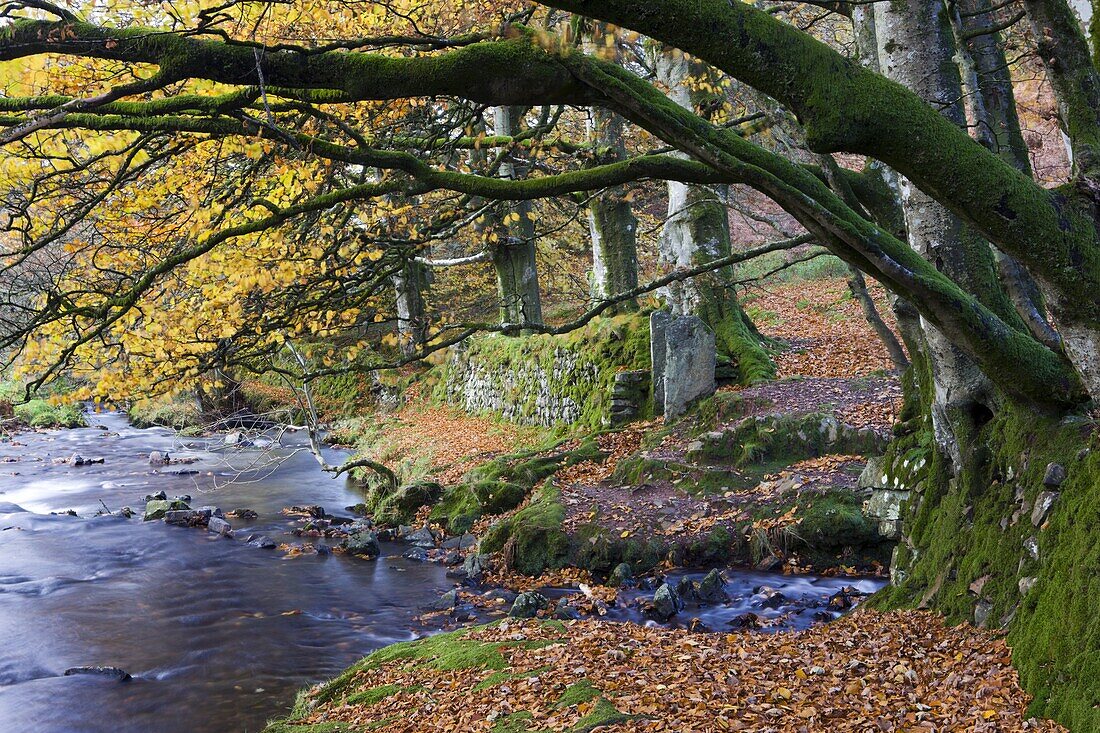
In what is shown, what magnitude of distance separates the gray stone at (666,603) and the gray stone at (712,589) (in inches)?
11.6

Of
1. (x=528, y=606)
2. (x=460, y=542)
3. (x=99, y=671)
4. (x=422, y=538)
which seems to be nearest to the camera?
(x=99, y=671)

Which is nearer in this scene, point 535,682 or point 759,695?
point 759,695

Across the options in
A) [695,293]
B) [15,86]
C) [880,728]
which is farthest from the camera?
[695,293]

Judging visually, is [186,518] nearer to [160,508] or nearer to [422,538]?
[160,508]

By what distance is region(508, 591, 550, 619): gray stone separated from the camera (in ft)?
29.3

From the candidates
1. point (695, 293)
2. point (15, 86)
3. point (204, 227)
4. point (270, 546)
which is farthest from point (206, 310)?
point (695, 293)

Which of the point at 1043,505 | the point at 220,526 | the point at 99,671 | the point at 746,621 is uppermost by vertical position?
the point at 1043,505

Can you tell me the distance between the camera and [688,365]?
13.5 metres

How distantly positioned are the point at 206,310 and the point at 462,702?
5.17 metres

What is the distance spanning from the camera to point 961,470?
580cm

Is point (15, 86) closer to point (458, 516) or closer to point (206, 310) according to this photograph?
point (206, 310)

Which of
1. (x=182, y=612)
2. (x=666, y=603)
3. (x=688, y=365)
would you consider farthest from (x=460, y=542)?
(x=688, y=365)

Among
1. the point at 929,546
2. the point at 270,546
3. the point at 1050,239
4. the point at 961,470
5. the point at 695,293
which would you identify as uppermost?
the point at 695,293

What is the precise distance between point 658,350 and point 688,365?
0.79 metres
